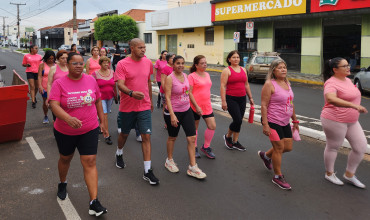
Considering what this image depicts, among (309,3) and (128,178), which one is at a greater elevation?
(309,3)

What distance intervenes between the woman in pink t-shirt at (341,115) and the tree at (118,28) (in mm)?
39348

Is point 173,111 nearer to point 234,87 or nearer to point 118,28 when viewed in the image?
point 234,87

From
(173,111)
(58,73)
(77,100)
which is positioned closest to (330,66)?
(173,111)

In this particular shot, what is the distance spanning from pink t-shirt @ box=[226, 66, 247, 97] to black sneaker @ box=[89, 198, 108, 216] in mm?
3093

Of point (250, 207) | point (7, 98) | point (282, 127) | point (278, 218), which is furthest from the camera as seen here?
point (7, 98)

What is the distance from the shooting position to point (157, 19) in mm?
36844

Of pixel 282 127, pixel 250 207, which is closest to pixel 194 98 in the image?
pixel 282 127

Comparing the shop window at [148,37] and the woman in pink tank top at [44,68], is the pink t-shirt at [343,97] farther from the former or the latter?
the shop window at [148,37]

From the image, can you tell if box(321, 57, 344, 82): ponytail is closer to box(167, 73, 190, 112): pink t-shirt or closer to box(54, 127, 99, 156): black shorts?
box(167, 73, 190, 112): pink t-shirt

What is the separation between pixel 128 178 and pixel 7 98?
9.23ft

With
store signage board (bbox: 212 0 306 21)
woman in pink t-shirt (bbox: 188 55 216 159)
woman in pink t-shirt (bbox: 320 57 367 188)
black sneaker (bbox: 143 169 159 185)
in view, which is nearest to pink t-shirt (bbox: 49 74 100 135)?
black sneaker (bbox: 143 169 159 185)

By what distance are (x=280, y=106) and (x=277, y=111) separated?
0.24ft

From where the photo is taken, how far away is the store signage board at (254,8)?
21.6 meters

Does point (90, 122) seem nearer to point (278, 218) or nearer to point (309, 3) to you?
point (278, 218)
